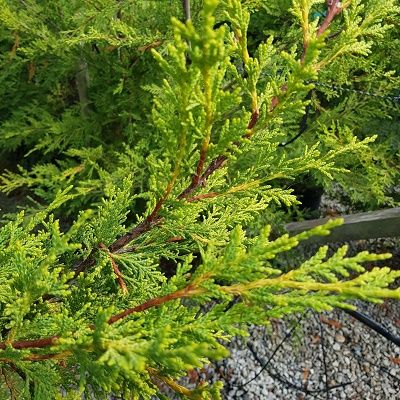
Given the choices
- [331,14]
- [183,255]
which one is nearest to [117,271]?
[183,255]

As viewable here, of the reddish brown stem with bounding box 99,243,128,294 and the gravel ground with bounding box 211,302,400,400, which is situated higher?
the reddish brown stem with bounding box 99,243,128,294

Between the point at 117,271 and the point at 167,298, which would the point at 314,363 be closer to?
the point at 117,271

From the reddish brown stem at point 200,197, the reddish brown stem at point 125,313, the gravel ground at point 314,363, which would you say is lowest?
the gravel ground at point 314,363

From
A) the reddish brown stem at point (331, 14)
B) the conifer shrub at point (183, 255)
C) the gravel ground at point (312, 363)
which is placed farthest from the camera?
the gravel ground at point (312, 363)

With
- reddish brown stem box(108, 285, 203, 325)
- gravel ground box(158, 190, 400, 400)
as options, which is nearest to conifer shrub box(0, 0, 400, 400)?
reddish brown stem box(108, 285, 203, 325)

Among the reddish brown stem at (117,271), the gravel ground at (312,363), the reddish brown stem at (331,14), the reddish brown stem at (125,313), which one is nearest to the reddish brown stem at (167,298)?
the reddish brown stem at (125,313)

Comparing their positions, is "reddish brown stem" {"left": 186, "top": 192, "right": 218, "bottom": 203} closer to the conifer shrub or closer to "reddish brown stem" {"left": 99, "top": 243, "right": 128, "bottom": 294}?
the conifer shrub

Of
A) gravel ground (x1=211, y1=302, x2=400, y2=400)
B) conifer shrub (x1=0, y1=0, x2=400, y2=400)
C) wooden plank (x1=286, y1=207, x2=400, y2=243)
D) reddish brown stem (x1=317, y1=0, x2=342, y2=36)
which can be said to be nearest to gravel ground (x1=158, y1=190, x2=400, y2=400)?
gravel ground (x1=211, y1=302, x2=400, y2=400)

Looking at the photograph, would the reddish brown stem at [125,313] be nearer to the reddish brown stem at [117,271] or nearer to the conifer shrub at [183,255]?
the conifer shrub at [183,255]

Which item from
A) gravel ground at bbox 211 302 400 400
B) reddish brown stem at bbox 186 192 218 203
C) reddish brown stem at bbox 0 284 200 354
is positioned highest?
reddish brown stem at bbox 186 192 218 203

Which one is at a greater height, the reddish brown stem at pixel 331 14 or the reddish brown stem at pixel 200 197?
the reddish brown stem at pixel 331 14

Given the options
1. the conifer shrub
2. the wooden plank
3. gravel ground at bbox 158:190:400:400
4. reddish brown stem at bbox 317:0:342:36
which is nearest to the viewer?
the conifer shrub

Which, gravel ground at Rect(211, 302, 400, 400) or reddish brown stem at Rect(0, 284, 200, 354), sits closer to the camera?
reddish brown stem at Rect(0, 284, 200, 354)

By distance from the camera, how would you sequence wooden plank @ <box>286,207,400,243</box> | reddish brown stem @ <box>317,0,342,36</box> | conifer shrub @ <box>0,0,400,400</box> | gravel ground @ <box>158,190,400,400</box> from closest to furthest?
conifer shrub @ <box>0,0,400,400</box> < reddish brown stem @ <box>317,0,342,36</box> < wooden plank @ <box>286,207,400,243</box> < gravel ground @ <box>158,190,400,400</box>
